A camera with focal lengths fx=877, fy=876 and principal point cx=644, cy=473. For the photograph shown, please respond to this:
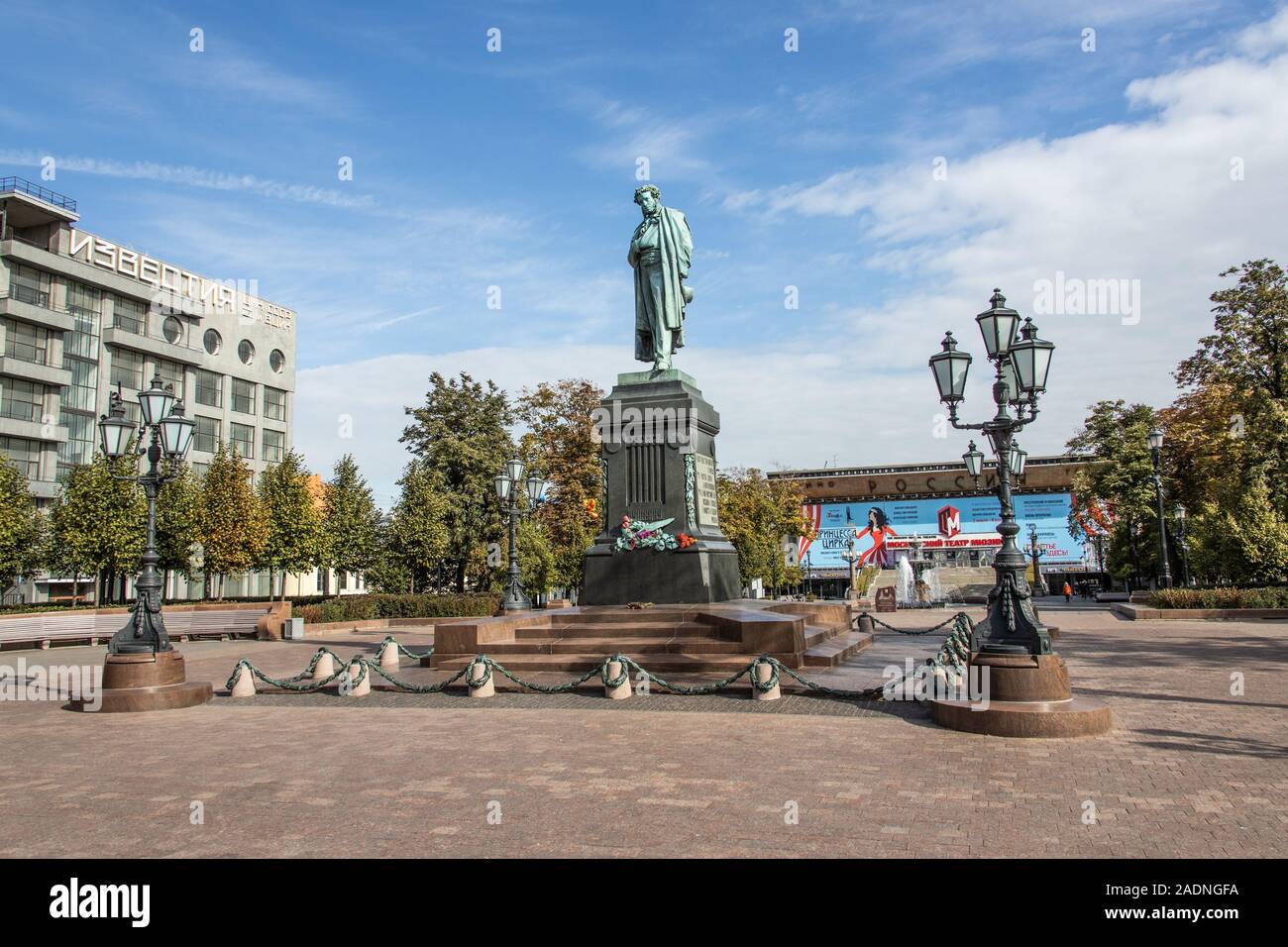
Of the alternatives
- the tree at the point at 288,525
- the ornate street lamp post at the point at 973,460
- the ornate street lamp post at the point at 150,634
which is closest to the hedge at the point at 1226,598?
the ornate street lamp post at the point at 973,460

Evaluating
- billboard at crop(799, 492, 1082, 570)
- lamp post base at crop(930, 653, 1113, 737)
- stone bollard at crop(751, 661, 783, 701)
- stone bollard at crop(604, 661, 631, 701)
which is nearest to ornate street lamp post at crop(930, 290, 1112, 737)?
lamp post base at crop(930, 653, 1113, 737)

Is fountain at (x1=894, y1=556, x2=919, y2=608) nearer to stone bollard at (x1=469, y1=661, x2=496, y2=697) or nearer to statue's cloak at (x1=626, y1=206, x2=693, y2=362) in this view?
statue's cloak at (x1=626, y1=206, x2=693, y2=362)

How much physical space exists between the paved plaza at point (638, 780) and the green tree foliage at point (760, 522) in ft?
108

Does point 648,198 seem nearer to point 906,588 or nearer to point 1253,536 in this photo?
point 1253,536

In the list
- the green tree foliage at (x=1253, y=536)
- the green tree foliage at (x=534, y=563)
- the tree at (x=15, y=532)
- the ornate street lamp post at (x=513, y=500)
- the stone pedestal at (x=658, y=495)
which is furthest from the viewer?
the green tree foliage at (x=534, y=563)

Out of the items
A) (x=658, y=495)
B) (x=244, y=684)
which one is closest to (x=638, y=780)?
(x=244, y=684)

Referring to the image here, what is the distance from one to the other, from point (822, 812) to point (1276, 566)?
32.5 m

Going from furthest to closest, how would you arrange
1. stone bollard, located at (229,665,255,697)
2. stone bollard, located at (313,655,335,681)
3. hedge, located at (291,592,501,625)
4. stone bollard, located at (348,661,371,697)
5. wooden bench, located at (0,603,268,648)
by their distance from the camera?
1. hedge, located at (291,592,501,625)
2. wooden bench, located at (0,603,268,648)
3. stone bollard, located at (313,655,335,681)
4. stone bollard, located at (229,665,255,697)
5. stone bollard, located at (348,661,371,697)

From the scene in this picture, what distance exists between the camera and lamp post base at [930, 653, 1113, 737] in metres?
8.90

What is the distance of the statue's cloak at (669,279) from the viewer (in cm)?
1856

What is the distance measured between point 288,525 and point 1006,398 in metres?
36.5

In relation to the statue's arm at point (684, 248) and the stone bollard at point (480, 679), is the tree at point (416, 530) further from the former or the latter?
the stone bollard at point (480, 679)

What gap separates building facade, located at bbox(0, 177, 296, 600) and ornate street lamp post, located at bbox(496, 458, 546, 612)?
23.9m

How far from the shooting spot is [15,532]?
1196 inches
